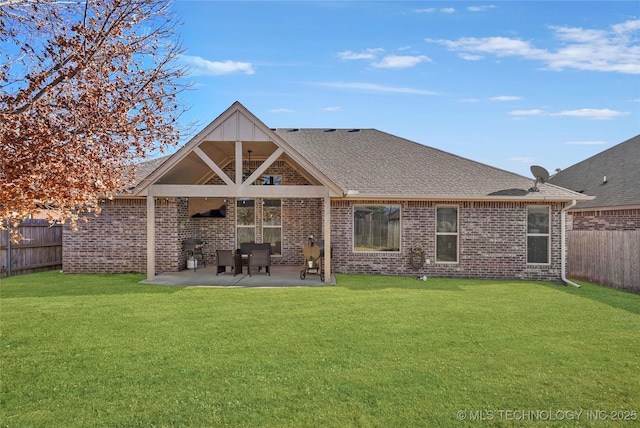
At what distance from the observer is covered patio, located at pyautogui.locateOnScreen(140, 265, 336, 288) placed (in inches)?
450

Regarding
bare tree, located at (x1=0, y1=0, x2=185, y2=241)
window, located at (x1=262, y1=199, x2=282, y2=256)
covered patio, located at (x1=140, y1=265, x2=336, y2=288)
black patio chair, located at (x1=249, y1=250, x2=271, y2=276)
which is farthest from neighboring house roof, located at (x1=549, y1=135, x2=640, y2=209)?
bare tree, located at (x1=0, y1=0, x2=185, y2=241)

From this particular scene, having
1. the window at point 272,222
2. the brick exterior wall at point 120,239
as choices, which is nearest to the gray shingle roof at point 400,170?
the window at point 272,222

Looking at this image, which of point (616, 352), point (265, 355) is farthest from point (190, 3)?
point (616, 352)

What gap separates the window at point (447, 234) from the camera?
1323cm

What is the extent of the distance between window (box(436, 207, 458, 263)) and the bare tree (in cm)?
982

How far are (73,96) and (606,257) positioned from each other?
15.0m

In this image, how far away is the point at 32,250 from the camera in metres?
14.5

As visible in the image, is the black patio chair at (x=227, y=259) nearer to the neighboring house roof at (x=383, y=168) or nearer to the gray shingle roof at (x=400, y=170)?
the neighboring house roof at (x=383, y=168)

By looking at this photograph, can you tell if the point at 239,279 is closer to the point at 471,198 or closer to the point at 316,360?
the point at 316,360

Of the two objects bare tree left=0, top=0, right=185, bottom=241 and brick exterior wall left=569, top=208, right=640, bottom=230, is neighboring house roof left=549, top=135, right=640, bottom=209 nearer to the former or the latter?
brick exterior wall left=569, top=208, right=640, bottom=230

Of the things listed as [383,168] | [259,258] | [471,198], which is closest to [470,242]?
[471,198]

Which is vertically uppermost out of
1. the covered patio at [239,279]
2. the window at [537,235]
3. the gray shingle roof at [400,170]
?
the gray shingle roof at [400,170]

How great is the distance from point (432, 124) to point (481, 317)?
10620mm

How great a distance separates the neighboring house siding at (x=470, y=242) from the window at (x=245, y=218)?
12.3ft
